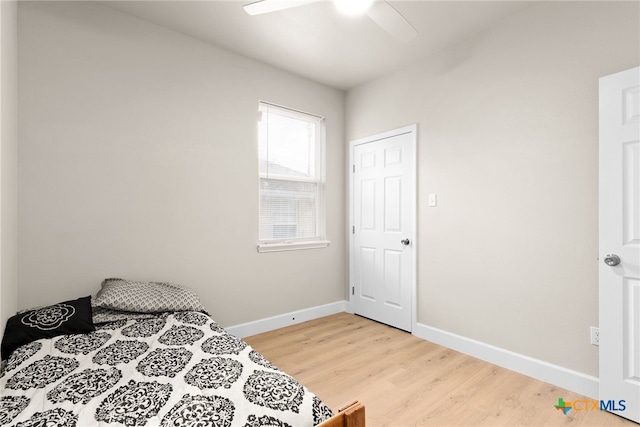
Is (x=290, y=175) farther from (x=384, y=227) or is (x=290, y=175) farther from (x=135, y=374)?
(x=135, y=374)

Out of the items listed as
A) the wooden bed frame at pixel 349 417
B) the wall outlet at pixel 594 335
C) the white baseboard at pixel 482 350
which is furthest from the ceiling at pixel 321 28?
the white baseboard at pixel 482 350

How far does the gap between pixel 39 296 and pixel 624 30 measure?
13.4 feet

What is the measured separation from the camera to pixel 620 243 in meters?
1.83

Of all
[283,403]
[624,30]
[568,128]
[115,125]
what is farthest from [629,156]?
[115,125]

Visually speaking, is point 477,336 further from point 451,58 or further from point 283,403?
point 451,58

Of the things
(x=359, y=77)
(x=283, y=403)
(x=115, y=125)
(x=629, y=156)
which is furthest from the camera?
(x=359, y=77)

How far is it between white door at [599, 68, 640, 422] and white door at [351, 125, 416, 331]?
1435 mm

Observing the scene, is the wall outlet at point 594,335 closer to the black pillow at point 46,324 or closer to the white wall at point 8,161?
the black pillow at point 46,324

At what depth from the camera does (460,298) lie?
2730 millimetres

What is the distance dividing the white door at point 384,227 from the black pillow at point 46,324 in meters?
2.57

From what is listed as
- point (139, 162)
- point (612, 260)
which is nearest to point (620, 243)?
point (612, 260)

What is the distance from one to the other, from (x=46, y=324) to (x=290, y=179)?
228cm

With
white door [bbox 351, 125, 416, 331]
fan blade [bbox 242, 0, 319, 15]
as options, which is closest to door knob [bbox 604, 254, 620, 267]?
white door [bbox 351, 125, 416, 331]

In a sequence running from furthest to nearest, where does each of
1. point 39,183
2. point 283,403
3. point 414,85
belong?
point 414,85 → point 39,183 → point 283,403
